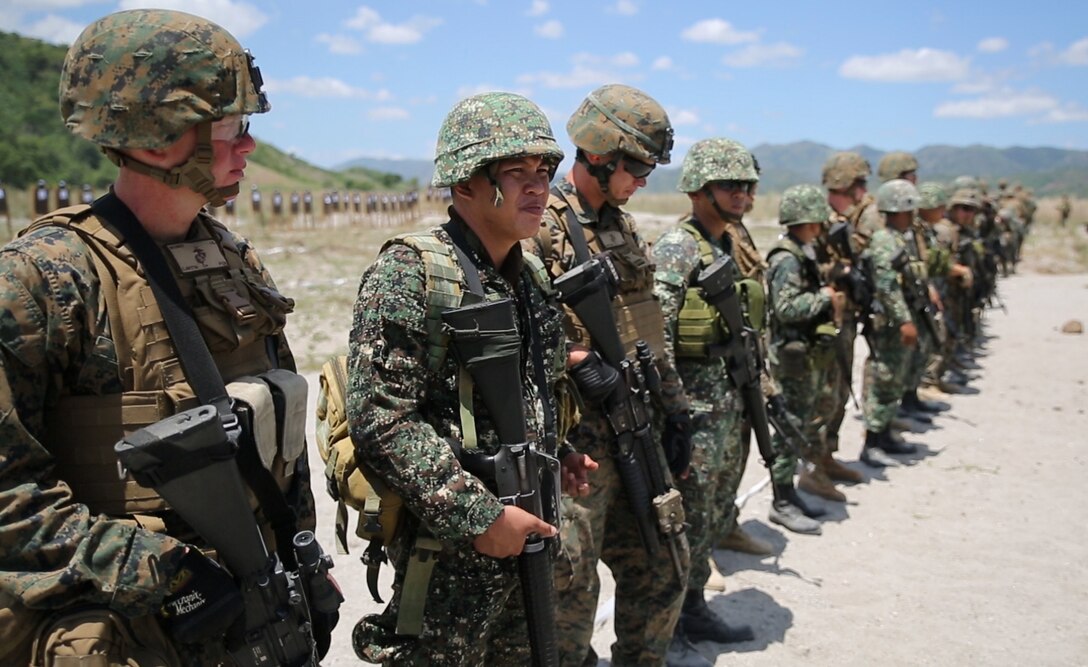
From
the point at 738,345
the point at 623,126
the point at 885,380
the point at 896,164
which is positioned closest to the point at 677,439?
the point at 738,345

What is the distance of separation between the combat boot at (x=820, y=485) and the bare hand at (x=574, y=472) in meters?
4.01

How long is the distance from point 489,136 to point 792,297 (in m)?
3.74

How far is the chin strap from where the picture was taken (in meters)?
1.80

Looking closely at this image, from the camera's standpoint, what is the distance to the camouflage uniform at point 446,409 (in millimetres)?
2070

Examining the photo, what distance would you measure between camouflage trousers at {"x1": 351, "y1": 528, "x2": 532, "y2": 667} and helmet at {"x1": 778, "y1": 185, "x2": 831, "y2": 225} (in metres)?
3.83

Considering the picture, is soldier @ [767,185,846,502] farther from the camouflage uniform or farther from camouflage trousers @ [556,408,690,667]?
the camouflage uniform

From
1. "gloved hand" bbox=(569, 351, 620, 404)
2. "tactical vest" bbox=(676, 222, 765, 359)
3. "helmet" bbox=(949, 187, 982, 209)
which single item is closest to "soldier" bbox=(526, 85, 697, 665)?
"gloved hand" bbox=(569, 351, 620, 404)

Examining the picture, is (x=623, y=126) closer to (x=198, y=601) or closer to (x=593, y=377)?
(x=593, y=377)

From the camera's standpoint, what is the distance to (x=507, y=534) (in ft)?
7.00

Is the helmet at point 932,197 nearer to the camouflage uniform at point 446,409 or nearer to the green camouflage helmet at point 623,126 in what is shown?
the green camouflage helmet at point 623,126

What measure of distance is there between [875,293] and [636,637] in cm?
445

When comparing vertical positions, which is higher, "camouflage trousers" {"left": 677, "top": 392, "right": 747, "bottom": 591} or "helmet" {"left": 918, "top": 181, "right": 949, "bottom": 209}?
"helmet" {"left": 918, "top": 181, "right": 949, "bottom": 209}

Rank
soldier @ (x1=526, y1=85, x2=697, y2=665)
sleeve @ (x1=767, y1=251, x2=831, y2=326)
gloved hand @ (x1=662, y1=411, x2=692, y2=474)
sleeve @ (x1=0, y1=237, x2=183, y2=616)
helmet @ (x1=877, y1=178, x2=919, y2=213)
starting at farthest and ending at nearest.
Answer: helmet @ (x1=877, y1=178, x2=919, y2=213) < sleeve @ (x1=767, y1=251, x2=831, y2=326) < gloved hand @ (x1=662, y1=411, x2=692, y2=474) < soldier @ (x1=526, y1=85, x2=697, y2=665) < sleeve @ (x1=0, y1=237, x2=183, y2=616)

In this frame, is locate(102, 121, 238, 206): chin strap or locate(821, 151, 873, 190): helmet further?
locate(821, 151, 873, 190): helmet
